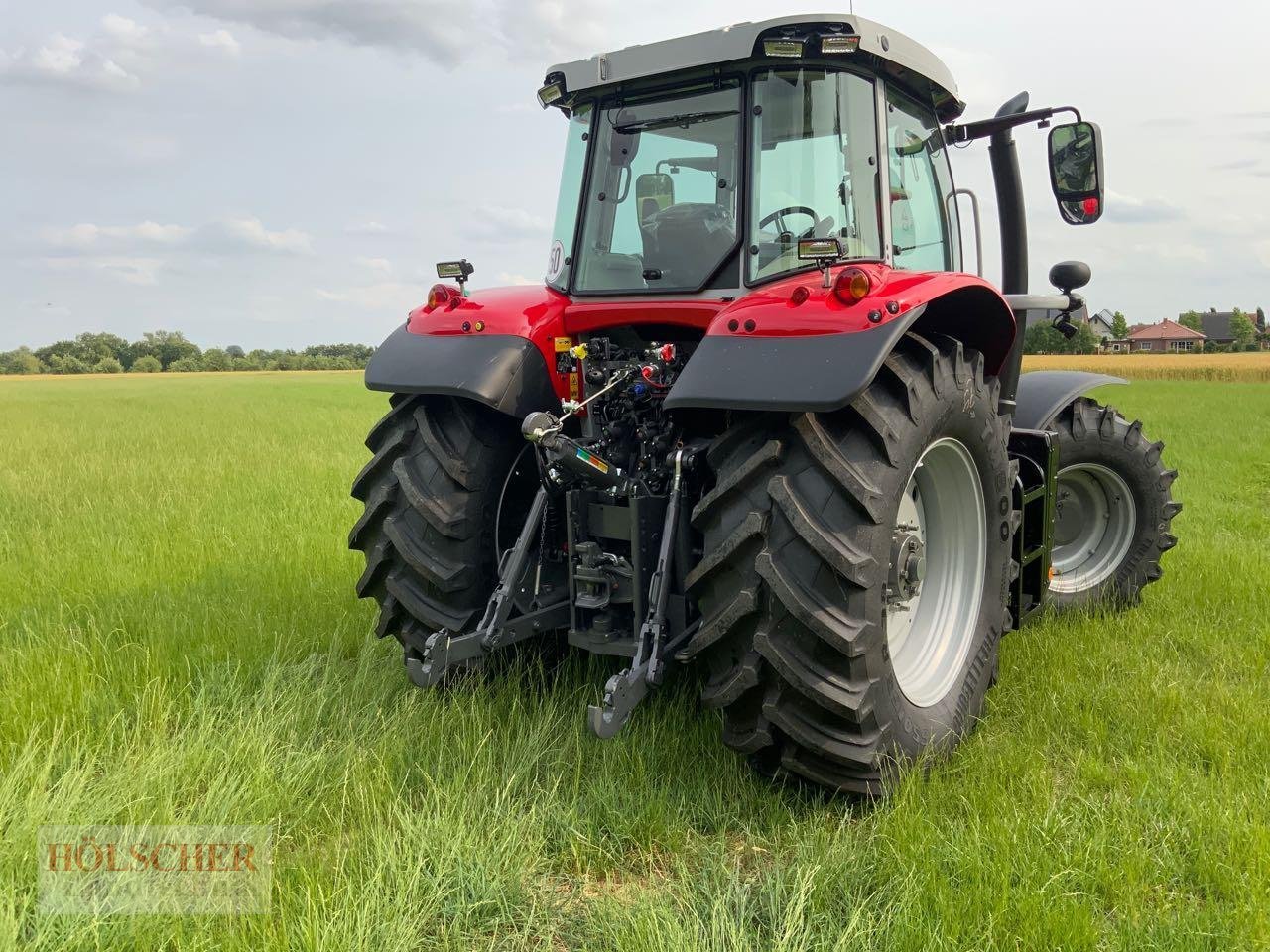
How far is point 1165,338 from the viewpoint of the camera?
7844 cm

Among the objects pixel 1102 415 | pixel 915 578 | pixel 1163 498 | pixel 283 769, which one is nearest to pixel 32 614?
pixel 283 769

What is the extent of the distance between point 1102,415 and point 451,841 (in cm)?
385

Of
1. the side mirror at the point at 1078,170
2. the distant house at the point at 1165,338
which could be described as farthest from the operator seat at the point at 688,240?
the distant house at the point at 1165,338

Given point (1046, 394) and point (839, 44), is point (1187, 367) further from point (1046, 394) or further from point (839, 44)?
point (839, 44)

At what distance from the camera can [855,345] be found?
2502 mm

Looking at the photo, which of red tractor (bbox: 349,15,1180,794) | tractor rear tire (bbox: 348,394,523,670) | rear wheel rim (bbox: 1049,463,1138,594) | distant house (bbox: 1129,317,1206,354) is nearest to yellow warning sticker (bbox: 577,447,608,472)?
red tractor (bbox: 349,15,1180,794)

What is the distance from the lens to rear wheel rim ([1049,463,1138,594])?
486 cm

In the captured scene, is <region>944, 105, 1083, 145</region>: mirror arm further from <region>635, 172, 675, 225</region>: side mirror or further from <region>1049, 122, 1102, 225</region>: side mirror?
<region>635, 172, 675, 225</region>: side mirror

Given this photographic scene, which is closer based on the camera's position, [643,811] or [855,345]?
[855,345]

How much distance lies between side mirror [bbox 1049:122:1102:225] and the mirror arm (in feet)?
0.45

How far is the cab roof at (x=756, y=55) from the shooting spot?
→ 3.02 metres

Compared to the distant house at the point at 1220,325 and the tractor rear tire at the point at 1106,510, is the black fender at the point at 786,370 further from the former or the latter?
the distant house at the point at 1220,325

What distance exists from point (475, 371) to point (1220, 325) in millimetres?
87522

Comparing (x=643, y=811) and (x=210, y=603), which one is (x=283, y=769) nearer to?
(x=643, y=811)
